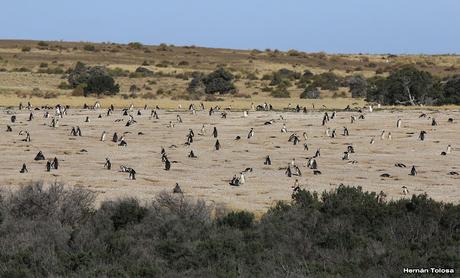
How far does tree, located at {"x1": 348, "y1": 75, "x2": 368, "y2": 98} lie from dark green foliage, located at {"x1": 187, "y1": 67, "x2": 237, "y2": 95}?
8.10m

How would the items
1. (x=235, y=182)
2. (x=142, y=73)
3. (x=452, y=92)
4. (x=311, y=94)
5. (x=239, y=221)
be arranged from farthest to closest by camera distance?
(x=142, y=73) < (x=311, y=94) < (x=452, y=92) < (x=235, y=182) < (x=239, y=221)

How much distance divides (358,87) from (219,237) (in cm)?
4531

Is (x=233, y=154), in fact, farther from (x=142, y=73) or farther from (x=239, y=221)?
(x=142, y=73)

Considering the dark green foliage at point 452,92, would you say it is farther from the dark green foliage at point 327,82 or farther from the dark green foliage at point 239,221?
the dark green foliage at point 239,221

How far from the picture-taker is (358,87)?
5622 centimetres

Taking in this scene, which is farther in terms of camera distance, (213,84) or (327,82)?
(327,82)

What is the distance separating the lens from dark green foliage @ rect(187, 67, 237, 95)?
55803 millimetres

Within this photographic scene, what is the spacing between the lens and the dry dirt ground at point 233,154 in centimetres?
2023

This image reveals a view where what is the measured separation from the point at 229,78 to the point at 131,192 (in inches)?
1549

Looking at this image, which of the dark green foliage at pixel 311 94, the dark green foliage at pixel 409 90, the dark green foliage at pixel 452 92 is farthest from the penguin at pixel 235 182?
the dark green foliage at pixel 311 94

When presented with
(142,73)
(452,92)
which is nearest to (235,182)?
(452,92)

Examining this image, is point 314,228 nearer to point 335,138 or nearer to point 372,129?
point 335,138

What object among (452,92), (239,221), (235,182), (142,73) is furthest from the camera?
(142,73)

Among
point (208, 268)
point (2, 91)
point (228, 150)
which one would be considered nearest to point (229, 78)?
point (2, 91)
